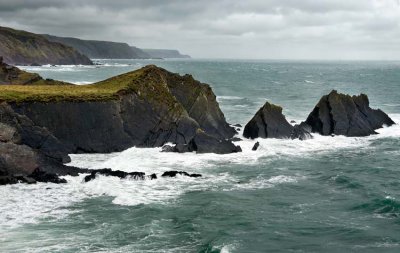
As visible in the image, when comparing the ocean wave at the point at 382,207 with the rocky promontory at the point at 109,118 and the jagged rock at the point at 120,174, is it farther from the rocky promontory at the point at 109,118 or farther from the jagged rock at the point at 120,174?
the rocky promontory at the point at 109,118

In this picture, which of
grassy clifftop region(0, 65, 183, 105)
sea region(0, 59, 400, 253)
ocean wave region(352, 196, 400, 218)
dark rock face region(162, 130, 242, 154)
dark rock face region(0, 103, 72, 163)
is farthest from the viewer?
dark rock face region(162, 130, 242, 154)

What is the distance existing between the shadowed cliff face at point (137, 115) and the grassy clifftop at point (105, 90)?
0.13m

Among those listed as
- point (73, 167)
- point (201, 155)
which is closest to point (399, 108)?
point (201, 155)

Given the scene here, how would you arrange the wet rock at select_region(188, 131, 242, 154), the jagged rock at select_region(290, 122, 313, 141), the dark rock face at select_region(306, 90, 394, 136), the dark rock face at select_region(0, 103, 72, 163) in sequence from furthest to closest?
the dark rock face at select_region(306, 90, 394, 136) < the jagged rock at select_region(290, 122, 313, 141) < the wet rock at select_region(188, 131, 242, 154) < the dark rock face at select_region(0, 103, 72, 163)

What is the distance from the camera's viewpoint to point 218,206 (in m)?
33.4

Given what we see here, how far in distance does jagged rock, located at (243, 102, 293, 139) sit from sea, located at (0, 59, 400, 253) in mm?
6709

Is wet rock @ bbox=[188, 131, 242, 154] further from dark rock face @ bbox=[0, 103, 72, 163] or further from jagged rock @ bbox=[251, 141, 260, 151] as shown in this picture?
dark rock face @ bbox=[0, 103, 72, 163]

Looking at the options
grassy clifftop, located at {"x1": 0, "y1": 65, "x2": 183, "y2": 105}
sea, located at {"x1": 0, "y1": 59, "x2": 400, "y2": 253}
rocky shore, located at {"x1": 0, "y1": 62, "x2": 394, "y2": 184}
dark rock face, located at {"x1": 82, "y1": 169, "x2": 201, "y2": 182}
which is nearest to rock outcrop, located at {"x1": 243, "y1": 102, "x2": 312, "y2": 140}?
rocky shore, located at {"x1": 0, "y1": 62, "x2": 394, "y2": 184}

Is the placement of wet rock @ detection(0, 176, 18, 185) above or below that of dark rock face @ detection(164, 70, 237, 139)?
below

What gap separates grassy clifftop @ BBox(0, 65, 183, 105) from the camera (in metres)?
50.4

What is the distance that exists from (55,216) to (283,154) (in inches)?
1104

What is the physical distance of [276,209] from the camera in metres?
33.1

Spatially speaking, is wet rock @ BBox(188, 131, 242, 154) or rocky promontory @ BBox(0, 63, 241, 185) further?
wet rock @ BBox(188, 131, 242, 154)

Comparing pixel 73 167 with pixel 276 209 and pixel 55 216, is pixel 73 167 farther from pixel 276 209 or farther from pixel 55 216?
pixel 276 209
